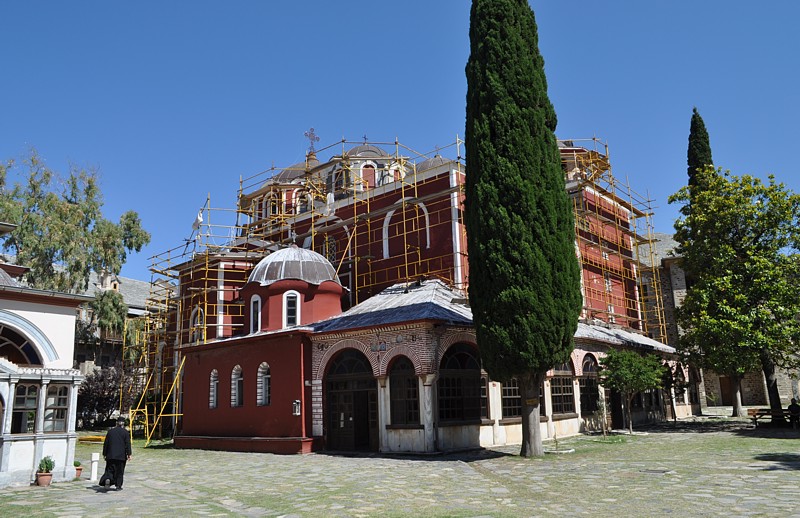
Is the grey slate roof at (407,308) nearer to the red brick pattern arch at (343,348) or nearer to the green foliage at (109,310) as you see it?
the red brick pattern arch at (343,348)

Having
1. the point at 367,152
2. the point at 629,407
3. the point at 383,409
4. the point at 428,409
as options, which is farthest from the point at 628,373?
the point at 367,152

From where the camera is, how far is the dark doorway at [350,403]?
20922mm

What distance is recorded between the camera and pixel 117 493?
13.1 m

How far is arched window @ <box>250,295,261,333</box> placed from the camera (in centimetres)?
2614

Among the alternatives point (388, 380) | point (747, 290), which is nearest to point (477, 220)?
point (388, 380)

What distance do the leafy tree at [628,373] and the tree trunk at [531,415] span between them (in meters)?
6.71

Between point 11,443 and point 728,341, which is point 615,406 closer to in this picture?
point 728,341

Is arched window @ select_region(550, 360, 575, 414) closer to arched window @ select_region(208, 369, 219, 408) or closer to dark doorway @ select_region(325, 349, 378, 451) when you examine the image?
dark doorway @ select_region(325, 349, 378, 451)

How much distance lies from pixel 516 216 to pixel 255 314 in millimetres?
13269

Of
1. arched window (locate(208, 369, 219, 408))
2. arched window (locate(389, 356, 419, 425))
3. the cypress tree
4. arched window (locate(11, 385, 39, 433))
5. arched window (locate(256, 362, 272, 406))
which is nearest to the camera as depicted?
arched window (locate(11, 385, 39, 433))

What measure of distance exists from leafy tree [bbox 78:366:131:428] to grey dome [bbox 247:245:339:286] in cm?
1514

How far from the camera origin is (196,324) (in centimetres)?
3075

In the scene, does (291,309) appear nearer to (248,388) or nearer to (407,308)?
(248,388)

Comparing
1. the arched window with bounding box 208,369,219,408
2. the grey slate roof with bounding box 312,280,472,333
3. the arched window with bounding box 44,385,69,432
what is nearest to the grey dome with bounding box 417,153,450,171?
the grey slate roof with bounding box 312,280,472,333
